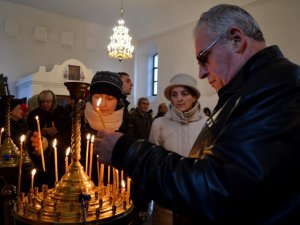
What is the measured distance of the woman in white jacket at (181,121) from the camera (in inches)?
99.8

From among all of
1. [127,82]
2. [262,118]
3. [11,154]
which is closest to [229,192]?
[262,118]

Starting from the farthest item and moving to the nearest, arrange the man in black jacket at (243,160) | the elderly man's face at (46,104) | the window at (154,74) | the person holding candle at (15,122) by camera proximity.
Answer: the window at (154,74), the elderly man's face at (46,104), the person holding candle at (15,122), the man in black jacket at (243,160)

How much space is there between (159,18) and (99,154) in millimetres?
10679

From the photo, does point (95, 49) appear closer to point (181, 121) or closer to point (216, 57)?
point (181, 121)

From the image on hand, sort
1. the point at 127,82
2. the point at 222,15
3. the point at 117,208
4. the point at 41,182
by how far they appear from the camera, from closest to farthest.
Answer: the point at 222,15 → the point at 117,208 → the point at 41,182 → the point at 127,82

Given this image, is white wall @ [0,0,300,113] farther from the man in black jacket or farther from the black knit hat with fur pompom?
the man in black jacket

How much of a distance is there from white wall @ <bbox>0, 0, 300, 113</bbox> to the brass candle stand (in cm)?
778

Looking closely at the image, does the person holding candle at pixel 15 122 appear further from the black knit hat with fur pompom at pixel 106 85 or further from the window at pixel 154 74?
the window at pixel 154 74

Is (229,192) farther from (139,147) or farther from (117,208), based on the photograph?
(117,208)

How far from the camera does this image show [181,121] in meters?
2.58

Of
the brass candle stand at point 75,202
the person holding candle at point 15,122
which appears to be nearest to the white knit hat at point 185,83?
the brass candle stand at point 75,202

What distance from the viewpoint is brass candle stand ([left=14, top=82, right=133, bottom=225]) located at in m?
1.02

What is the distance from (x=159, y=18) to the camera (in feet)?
35.8

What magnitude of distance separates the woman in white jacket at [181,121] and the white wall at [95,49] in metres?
6.19
